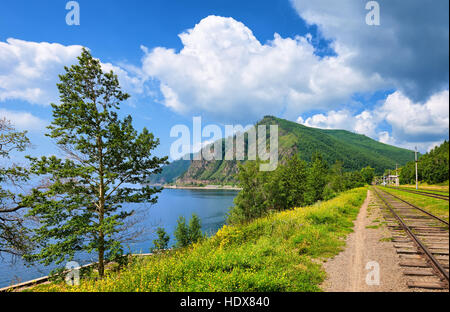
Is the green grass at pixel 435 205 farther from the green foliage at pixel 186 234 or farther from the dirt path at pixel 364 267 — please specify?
the green foliage at pixel 186 234

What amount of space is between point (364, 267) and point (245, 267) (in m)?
3.54

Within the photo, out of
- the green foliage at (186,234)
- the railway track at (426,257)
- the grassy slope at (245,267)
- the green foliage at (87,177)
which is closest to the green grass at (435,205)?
the railway track at (426,257)

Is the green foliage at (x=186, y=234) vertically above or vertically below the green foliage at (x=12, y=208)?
below

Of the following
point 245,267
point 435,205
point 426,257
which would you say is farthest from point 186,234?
point 426,257

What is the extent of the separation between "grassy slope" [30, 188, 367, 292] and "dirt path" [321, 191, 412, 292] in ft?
1.30

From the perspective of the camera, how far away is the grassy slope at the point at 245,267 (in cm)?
503

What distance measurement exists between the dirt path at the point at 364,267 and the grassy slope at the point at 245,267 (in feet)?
1.30

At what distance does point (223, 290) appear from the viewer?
186 inches

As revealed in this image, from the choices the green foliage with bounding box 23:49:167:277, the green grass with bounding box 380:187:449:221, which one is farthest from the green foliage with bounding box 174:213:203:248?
the green grass with bounding box 380:187:449:221

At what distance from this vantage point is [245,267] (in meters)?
6.21
